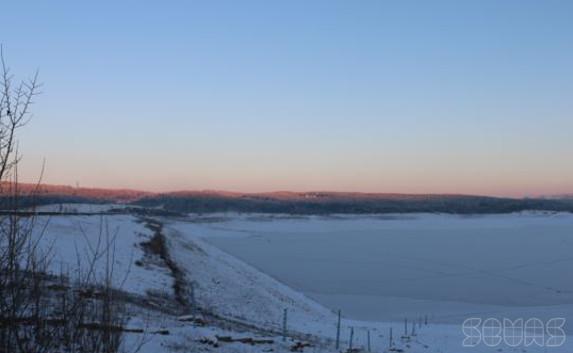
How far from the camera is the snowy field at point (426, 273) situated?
28.9 meters

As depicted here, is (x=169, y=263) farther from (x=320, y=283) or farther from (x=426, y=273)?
(x=426, y=273)

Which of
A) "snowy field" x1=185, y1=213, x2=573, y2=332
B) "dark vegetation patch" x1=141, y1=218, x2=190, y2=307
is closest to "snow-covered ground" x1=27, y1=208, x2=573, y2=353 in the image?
"snowy field" x1=185, y1=213, x2=573, y2=332

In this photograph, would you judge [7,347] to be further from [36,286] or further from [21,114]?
[21,114]

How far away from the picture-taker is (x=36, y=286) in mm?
3711

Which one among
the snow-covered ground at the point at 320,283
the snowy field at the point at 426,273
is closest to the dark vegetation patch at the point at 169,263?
the snow-covered ground at the point at 320,283

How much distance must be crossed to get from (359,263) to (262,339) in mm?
32995

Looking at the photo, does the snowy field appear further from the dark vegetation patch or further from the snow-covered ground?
the dark vegetation patch

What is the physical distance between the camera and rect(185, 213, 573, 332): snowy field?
28.9 meters

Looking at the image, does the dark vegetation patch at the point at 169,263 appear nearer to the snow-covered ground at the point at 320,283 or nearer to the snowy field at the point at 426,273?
the snow-covered ground at the point at 320,283

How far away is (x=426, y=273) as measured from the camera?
40.3 metres

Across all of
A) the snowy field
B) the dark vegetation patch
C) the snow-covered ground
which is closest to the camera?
the snow-covered ground

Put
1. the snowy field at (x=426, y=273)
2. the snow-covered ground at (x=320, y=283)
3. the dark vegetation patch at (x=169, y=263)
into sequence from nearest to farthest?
the snow-covered ground at (x=320, y=283) < the dark vegetation patch at (x=169, y=263) < the snowy field at (x=426, y=273)

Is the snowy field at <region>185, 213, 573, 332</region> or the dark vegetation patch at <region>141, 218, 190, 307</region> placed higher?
the dark vegetation patch at <region>141, 218, 190, 307</region>

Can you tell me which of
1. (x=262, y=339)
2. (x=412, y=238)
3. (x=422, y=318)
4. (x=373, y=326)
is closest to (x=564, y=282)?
(x=422, y=318)
